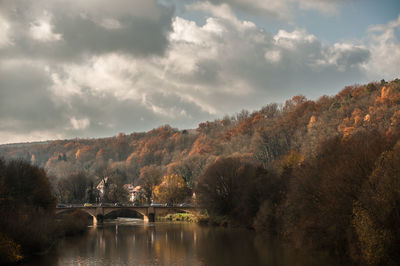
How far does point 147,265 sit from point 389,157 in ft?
64.6

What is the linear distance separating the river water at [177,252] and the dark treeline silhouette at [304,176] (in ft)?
8.09

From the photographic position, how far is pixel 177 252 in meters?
42.6

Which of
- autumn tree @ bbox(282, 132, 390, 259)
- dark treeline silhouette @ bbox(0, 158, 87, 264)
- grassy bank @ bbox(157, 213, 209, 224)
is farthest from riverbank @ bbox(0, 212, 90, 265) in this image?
grassy bank @ bbox(157, 213, 209, 224)

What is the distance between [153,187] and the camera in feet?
386

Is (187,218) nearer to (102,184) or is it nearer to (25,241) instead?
(102,184)

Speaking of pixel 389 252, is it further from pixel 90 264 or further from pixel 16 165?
pixel 16 165

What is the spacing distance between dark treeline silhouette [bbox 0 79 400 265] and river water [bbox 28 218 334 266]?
8.09ft

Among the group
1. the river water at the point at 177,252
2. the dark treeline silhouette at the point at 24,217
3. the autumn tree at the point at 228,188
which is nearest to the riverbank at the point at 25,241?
the dark treeline silhouette at the point at 24,217

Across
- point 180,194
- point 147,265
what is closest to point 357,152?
point 147,265

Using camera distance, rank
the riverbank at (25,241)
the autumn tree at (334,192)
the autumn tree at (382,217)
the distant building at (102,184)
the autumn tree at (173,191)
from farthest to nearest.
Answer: the distant building at (102,184)
the autumn tree at (173,191)
the riverbank at (25,241)
the autumn tree at (334,192)
the autumn tree at (382,217)

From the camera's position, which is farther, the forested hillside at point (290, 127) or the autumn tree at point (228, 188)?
the forested hillside at point (290, 127)

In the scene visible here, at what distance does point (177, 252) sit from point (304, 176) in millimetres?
14389

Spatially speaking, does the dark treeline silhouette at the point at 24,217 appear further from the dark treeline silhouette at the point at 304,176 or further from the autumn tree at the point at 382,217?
the autumn tree at the point at 382,217

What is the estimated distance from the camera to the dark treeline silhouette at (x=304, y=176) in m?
26.8
